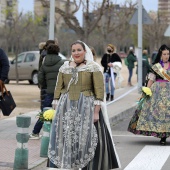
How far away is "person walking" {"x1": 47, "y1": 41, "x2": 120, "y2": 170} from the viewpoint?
734cm

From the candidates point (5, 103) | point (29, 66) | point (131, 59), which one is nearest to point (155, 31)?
point (131, 59)

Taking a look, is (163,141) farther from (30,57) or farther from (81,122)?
(30,57)

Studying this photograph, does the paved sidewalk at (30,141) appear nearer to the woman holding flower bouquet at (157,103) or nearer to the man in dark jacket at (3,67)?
the man in dark jacket at (3,67)

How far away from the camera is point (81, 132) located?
7.35 m

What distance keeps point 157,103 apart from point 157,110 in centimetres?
12

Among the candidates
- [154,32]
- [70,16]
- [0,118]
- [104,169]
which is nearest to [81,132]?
[104,169]

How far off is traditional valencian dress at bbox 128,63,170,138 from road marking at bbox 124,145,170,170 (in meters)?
0.29

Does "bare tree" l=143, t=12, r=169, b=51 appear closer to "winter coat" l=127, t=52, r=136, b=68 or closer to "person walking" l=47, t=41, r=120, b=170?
"winter coat" l=127, t=52, r=136, b=68

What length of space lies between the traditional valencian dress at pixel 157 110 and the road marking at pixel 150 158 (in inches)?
11.5

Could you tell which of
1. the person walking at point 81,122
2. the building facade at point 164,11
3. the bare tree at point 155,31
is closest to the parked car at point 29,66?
the person walking at point 81,122

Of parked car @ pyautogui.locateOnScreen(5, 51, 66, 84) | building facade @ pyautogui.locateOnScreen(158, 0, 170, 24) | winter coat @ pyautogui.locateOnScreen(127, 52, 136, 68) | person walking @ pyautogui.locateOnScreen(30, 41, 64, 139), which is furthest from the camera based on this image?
building facade @ pyautogui.locateOnScreen(158, 0, 170, 24)

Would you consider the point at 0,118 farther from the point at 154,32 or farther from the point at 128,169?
the point at 154,32

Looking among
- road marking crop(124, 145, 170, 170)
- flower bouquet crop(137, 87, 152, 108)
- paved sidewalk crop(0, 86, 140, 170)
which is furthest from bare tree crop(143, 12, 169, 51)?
road marking crop(124, 145, 170, 170)

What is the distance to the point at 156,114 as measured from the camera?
1104 centimetres
